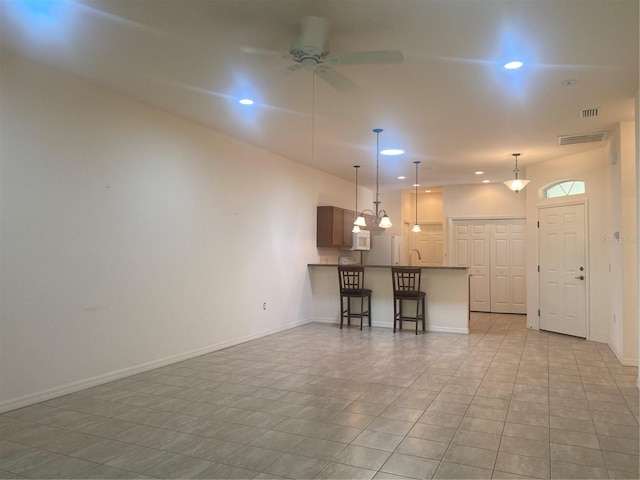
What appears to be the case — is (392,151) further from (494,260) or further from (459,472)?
(459,472)

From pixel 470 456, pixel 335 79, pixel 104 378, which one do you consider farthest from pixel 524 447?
pixel 104 378

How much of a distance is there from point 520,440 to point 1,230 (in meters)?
3.94

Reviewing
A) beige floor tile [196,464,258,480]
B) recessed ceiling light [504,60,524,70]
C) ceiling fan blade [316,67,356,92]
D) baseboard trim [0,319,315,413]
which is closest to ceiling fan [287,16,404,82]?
ceiling fan blade [316,67,356,92]

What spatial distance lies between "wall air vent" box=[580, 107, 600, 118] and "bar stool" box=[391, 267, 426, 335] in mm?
2862

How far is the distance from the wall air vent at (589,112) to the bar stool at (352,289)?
3.58 meters

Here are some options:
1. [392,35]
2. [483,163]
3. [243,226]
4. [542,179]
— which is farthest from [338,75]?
[542,179]

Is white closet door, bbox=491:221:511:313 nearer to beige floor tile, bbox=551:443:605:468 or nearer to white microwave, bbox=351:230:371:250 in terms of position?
white microwave, bbox=351:230:371:250

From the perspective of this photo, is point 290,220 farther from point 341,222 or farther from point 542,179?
point 542,179

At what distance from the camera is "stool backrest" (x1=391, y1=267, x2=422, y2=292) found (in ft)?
21.0

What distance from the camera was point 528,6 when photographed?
2.52m

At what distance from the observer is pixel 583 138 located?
536 cm

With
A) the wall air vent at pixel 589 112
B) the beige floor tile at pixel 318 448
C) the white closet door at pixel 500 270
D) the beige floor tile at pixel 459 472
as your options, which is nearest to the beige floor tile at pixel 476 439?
the beige floor tile at pixel 459 472

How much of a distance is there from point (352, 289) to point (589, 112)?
3965mm

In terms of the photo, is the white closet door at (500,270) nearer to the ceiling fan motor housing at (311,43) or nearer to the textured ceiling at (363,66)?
the textured ceiling at (363,66)
